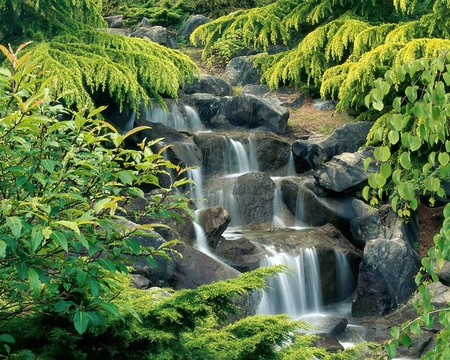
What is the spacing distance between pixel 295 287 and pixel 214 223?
5.10ft

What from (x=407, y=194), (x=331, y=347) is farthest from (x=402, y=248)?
(x=407, y=194)

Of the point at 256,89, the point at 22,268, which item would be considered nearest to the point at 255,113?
the point at 256,89

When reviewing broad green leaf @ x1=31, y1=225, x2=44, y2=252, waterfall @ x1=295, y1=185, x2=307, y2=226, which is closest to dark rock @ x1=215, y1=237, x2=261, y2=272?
waterfall @ x1=295, y1=185, x2=307, y2=226

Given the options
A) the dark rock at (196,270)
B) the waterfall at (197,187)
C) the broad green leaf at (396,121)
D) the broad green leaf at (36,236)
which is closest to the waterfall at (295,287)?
the dark rock at (196,270)

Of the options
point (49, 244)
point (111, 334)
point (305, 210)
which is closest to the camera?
point (49, 244)

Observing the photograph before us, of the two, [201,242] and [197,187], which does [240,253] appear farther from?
[197,187]

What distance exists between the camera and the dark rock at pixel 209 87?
47.9ft

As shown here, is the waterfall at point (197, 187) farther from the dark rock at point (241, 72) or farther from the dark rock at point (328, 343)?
the dark rock at point (241, 72)

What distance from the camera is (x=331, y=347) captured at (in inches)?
292

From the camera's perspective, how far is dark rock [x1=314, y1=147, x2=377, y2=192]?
420 inches

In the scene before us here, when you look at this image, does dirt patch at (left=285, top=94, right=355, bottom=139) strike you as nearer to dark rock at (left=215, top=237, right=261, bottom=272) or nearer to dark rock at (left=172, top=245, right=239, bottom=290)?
dark rock at (left=215, top=237, right=261, bottom=272)

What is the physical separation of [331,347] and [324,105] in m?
7.96

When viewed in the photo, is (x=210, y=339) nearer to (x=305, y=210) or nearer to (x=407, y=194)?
(x=407, y=194)

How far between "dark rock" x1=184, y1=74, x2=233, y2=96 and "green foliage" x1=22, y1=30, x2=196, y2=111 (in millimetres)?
3298
